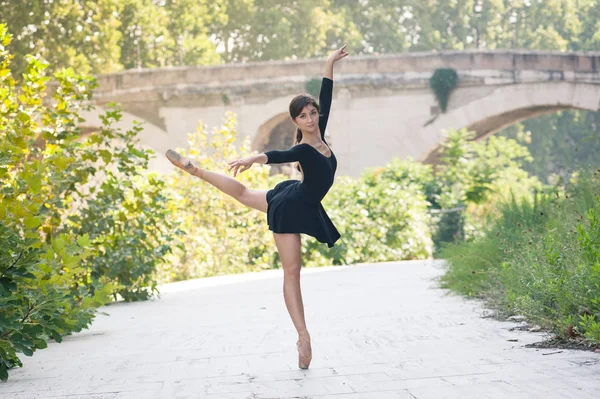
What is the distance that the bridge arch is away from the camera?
26.8m

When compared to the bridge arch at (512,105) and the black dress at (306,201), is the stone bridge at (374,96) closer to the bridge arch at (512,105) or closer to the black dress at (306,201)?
the bridge arch at (512,105)

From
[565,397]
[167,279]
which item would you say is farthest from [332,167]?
[167,279]

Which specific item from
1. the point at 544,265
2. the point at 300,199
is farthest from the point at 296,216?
the point at 544,265

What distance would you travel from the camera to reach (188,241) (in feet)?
41.0

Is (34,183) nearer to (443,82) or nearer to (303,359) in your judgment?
(303,359)

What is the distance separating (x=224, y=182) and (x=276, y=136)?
28.8 meters

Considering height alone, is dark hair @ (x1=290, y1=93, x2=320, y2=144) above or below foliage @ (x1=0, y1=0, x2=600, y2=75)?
below

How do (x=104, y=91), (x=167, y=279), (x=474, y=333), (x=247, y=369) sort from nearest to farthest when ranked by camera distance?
1. (x=247, y=369)
2. (x=474, y=333)
3. (x=167, y=279)
4. (x=104, y=91)

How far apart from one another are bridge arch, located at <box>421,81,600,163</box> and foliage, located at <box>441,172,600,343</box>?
1760cm

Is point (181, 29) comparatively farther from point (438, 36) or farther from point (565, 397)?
Answer: point (565, 397)

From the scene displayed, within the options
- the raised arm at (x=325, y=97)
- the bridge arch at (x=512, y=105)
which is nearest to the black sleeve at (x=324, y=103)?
the raised arm at (x=325, y=97)

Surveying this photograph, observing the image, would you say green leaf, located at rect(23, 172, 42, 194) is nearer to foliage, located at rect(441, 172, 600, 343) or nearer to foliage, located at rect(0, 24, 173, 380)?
foliage, located at rect(0, 24, 173, 380)

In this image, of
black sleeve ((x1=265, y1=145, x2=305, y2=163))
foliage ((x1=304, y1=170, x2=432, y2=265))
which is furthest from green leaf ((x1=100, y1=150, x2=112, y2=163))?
foliage ((x1=304, y1=170, x2=432, y2=265))

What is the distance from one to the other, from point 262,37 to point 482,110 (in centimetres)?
1554
